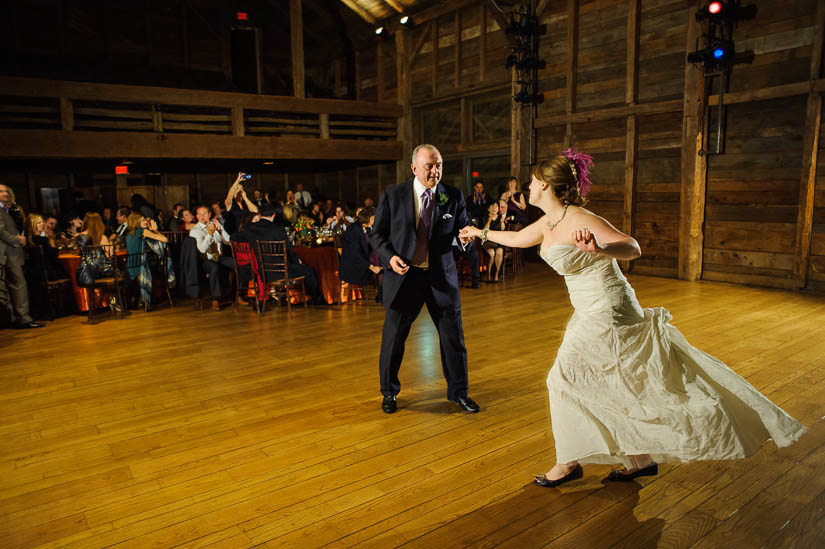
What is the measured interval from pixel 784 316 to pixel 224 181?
12777mm

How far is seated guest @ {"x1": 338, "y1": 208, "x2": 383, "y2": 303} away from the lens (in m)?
6.00

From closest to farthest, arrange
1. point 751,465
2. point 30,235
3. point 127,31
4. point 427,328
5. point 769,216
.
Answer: point 751,465 → point 427,328 → point 30,235 → point 769,216 → point 127,31

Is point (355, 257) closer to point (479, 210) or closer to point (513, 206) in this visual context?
point (479, 210)

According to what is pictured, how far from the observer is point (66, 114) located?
30.5ft

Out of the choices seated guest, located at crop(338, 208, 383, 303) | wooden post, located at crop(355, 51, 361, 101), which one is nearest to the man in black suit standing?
seated guest, located at crop(338, 208, 383, 303)

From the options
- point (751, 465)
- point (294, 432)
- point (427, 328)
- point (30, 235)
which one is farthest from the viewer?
point (30, 235)

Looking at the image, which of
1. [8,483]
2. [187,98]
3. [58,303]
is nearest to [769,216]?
[8,483]

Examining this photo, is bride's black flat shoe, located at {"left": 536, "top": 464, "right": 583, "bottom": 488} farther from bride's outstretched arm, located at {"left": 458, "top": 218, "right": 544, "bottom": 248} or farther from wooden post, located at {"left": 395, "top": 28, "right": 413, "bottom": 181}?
wooden post, located at {"left": 395, "top": 28, "right": 413, "bottom": 181}

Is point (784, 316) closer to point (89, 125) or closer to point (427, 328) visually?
point (427, 328)

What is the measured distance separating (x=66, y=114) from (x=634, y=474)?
34.1ft

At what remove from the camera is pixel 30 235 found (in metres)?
6.30

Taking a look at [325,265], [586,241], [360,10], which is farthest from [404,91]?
[586,241]

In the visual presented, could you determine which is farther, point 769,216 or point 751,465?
point 769,216

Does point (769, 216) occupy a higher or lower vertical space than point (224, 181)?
lower
